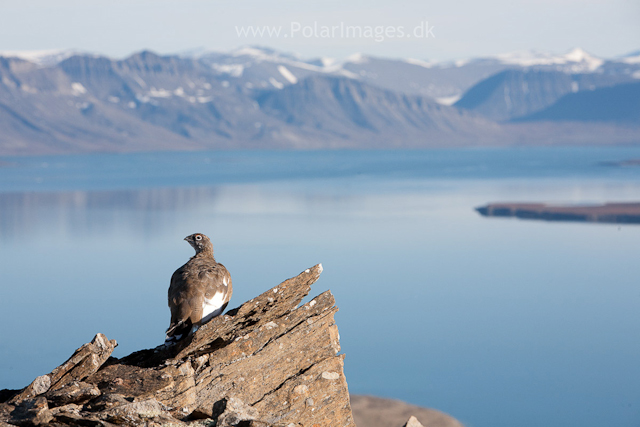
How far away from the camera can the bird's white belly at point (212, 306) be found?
826 cm

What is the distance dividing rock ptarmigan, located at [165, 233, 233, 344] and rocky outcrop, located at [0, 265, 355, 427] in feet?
0.57

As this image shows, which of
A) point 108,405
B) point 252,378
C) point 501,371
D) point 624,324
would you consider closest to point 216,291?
point 252,378

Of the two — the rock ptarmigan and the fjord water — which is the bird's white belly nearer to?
the rock ptarmigan

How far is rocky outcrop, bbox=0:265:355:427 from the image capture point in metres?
6.82

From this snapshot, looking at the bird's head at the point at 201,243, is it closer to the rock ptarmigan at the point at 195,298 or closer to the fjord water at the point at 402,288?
the rock ptarmigan at the point at 195,298

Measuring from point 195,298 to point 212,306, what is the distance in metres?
0.26

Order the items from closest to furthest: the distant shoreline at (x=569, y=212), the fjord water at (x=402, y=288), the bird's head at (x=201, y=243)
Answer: the bird's head at (x=201, y=243)
the fjord water at (x=402, y=288)
the distant shoreline at (x=569, y=212)

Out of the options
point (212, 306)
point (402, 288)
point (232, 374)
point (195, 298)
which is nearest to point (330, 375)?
point (232, 374)

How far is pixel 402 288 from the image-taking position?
39188 millimetres

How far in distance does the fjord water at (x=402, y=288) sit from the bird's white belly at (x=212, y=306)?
16.6 meters

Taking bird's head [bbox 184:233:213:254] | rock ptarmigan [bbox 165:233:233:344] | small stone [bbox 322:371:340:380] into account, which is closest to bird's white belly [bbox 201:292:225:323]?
rock ptarmigan [bbox 165:233:233:344]

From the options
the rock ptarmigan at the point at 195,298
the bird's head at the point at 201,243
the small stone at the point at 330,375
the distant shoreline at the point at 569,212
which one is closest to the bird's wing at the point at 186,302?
the rock ptarmigan at the point at 195,298

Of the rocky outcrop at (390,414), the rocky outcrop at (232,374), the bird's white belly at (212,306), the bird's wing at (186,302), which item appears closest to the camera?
the rocky outcrop at (232,374)

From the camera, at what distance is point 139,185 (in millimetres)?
114250
